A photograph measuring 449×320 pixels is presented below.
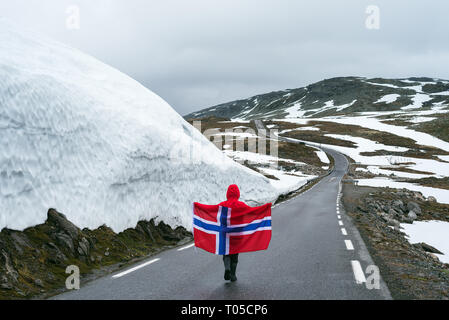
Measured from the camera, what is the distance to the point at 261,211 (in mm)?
6891

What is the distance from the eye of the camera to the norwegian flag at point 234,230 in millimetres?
6516

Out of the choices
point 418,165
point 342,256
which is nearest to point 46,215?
point 342,256

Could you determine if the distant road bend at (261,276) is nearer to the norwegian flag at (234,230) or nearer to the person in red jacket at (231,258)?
the person in red jacket at (231,258)

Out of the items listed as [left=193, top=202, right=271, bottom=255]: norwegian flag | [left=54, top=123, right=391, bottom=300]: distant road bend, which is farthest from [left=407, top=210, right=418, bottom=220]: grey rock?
[left=193, top=202, right=271, bottom=255]: norwegian flag

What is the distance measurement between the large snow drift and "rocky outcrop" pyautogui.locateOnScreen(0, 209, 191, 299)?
0.30 m

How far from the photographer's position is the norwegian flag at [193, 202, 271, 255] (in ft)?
21.4

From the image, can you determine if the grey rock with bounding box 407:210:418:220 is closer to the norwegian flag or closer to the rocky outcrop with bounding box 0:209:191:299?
the rocky outcrop with bounding box 0:209:191:299

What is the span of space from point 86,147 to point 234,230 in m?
5.91

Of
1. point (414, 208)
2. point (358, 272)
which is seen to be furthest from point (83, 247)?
point (414, 208)

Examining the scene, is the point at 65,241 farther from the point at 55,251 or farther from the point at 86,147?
the point at 86,147

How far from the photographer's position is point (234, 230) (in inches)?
260

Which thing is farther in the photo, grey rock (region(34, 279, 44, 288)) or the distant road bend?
grey rock (region(34, 279, 44, 288))
